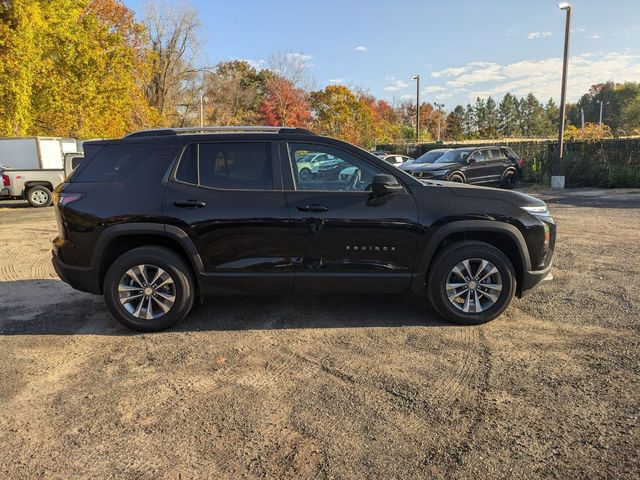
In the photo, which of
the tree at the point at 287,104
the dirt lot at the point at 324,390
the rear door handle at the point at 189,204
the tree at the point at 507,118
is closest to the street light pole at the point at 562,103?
the dirt lot at the point at 324,390

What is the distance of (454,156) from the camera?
668 inches

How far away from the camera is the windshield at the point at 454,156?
656 inches

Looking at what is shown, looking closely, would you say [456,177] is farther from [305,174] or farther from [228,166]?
[228,166]

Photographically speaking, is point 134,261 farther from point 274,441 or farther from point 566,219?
point 566,219

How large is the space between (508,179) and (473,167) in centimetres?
242

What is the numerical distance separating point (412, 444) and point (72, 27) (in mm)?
25023

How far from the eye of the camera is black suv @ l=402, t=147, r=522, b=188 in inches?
623

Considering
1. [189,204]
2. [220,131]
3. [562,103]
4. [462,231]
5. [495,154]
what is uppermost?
[562,103]

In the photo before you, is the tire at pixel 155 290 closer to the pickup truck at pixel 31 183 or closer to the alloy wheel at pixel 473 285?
the alloy wheel at pixel 473 285

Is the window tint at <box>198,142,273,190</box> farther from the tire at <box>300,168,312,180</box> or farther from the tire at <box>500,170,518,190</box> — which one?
the tire at <box>500,170,518,190</box>

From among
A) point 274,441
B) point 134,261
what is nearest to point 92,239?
point 134,261

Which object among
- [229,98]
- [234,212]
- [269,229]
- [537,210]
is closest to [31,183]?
[234,212]

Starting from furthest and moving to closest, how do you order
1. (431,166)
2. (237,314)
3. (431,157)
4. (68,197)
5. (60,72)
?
(60,72)
(431,157)
(431,166)
(237,314)
(68,197)

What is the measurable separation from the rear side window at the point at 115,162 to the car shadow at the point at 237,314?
1.47 meters
